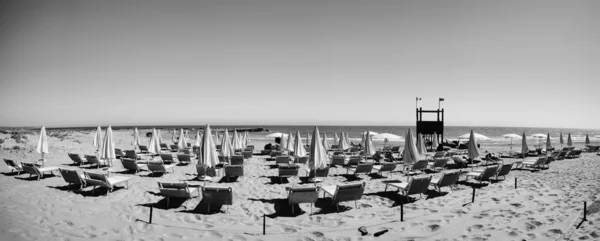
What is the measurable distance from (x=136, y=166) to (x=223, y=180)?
3.47 metres

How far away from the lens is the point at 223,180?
32.2ft

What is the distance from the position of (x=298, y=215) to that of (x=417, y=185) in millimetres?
3333

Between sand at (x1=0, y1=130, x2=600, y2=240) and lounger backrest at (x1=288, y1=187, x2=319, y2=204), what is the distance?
0.31m

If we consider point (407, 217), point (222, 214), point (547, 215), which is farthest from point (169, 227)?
point (547, 215)

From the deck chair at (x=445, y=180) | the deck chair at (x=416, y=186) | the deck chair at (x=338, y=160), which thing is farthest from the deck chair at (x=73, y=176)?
the deck chair at (x=445, y=180)

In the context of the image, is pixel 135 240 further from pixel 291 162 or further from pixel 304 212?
pixel 291 162

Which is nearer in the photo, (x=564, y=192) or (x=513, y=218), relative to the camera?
(x=513, y=218)

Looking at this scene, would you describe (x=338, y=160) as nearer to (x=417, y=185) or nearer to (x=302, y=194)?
(x=417, y=185)

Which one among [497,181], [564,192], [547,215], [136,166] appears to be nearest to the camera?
[547,215]

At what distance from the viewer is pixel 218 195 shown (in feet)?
19.5

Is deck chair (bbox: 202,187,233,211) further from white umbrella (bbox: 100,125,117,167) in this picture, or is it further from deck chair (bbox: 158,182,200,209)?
white umbrella (bbox: 100,125,117,167)

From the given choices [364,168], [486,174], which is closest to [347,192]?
[364,168]

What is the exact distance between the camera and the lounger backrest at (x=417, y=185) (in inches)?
273

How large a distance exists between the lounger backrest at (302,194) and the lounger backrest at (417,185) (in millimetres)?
2611
